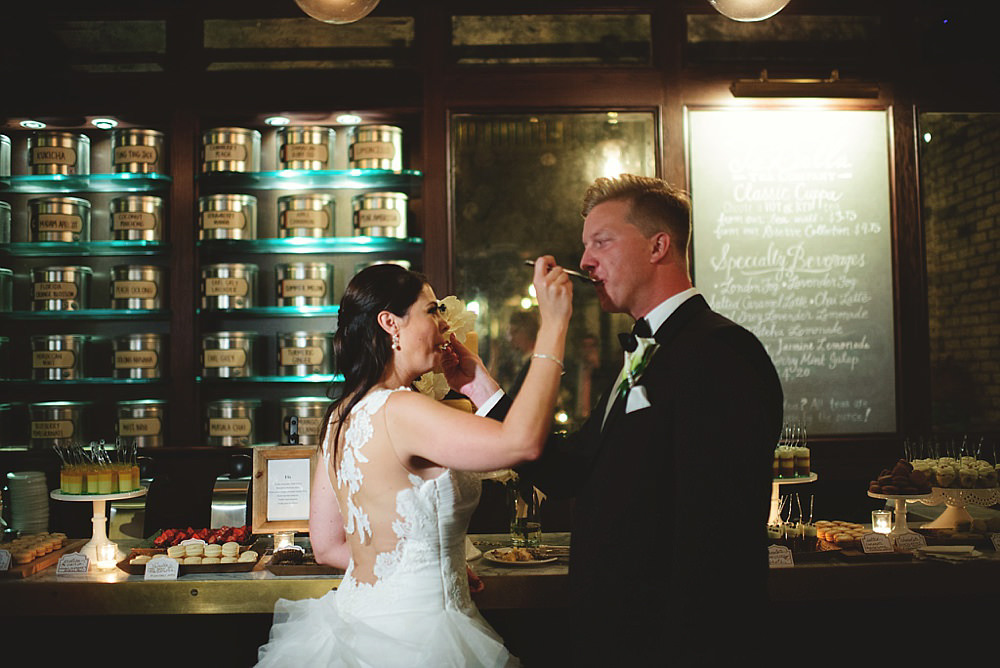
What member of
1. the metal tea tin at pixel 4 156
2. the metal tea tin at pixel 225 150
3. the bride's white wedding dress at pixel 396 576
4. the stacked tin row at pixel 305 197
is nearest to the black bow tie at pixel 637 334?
the bride's white wedding dress at pixel 396 576

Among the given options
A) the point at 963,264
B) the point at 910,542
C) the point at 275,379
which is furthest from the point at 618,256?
the point at 963,264

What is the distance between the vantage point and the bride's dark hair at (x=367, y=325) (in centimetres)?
183

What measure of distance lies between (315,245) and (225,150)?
1.85ft

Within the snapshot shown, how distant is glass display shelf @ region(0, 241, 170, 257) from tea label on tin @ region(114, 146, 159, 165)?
0.36m

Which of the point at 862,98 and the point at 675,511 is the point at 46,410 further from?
the point at 862,98

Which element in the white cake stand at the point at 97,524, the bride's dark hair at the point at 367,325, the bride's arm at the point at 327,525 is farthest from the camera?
the white cake stand at the point at 97,524

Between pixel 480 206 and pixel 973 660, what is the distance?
2566 millimetres

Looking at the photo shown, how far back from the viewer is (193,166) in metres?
3.65

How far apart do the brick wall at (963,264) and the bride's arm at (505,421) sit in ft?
9.31

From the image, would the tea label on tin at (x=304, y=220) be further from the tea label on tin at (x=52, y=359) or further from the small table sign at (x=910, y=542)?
the small table sign at (x=910, y=542)

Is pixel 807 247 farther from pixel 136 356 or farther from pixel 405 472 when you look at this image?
pixel 136 356

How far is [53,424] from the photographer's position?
347 centimetres

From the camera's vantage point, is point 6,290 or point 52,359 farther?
point 6,290

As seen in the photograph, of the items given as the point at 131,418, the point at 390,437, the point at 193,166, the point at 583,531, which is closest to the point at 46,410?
the point at 131,418
